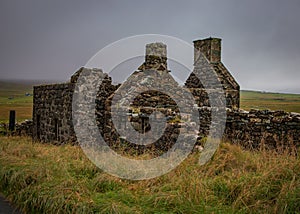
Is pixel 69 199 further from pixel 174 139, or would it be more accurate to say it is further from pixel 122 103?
pixel 122 103

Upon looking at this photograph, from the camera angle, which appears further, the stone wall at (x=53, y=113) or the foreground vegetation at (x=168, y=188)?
the stone wall at (x=53, y=113)

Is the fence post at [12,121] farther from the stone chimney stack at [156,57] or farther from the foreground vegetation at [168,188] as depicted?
the foreground vegetation at [168,188]

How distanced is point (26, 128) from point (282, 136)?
1517cm

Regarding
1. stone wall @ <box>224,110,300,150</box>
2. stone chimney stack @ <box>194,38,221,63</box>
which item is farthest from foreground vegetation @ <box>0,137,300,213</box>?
stone chimney stack @ <box>194,38,221,63</box>

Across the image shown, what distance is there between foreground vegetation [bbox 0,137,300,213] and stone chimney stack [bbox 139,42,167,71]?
768 cm

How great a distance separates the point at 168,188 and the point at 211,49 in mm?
13002

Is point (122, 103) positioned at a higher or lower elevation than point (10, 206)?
higher

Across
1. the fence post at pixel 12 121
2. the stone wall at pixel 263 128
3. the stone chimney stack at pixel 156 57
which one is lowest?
the fence post at pixel 12 121

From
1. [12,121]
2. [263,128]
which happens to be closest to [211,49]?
[263,128]

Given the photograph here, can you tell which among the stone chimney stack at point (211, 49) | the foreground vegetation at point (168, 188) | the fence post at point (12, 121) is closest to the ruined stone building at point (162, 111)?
the stone chimney stack at point (211, 49)

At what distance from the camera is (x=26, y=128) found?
20594 mm

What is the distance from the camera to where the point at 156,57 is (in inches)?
615

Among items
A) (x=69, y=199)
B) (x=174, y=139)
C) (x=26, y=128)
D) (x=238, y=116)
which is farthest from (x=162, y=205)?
(x=26, y=128)

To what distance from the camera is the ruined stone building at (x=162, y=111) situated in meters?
10.9
